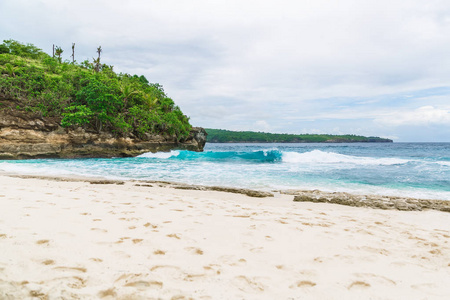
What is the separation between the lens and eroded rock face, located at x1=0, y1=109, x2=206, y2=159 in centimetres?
2169

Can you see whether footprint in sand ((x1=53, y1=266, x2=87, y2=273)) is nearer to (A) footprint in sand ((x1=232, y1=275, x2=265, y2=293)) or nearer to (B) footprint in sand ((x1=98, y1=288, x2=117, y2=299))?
(B) footprint in sand ((x1=98, y1=288, x2=117, y2=299))

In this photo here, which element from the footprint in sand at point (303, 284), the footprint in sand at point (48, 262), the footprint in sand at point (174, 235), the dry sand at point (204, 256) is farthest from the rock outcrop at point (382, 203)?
the footprint in sand at point (48, 262)

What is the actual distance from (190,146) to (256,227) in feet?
114

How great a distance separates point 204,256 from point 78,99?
29.4 meters

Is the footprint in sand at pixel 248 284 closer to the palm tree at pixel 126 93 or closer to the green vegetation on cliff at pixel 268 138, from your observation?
the palm tree at pixel 126 93

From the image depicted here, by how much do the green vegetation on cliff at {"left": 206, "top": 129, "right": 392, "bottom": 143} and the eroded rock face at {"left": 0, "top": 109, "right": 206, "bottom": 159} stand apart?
10647cm

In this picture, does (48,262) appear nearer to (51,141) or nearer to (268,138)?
(51,141)

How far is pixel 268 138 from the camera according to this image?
460 feet

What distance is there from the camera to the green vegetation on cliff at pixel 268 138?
136625mm

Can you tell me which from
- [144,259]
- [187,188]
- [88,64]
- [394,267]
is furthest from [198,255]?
[88,64]

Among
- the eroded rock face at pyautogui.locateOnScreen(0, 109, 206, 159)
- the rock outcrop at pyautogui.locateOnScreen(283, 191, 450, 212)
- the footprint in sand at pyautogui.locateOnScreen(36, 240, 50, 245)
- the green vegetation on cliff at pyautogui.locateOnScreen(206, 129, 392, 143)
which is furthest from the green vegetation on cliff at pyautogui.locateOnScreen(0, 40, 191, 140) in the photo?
the green vegetation on cliff at pyautogui.locateOnScreen(206, 129, 392, 143)

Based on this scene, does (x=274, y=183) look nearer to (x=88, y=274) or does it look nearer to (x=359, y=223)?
(x=359, y=223)

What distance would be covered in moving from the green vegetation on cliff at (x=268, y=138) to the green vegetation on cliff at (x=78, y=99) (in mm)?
102956

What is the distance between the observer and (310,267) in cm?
258
